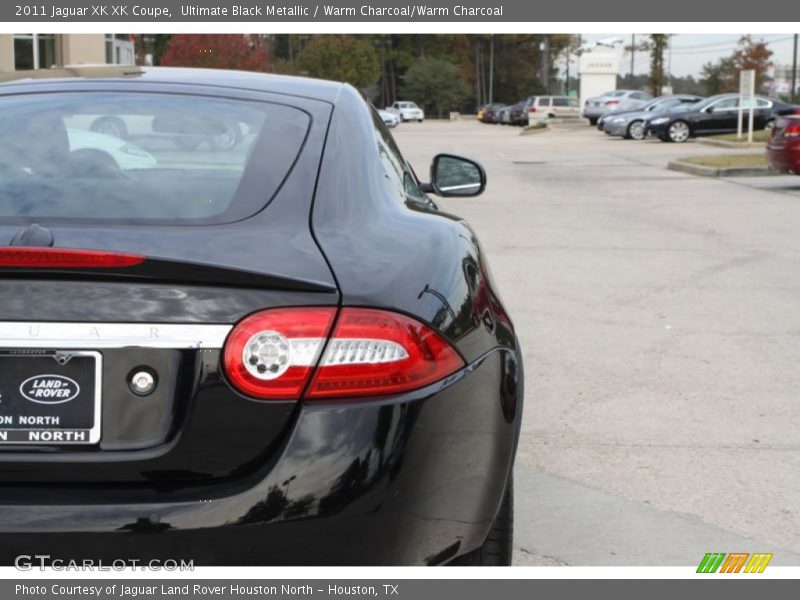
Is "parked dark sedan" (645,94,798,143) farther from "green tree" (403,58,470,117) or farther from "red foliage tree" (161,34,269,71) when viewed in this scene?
"green tree" (403,58,470,117)

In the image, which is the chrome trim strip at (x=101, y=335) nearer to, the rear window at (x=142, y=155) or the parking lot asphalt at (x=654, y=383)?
the rear window at (x=142, y=155)

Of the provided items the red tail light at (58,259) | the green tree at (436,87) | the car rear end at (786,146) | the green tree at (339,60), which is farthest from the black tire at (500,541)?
the green tree at (436,87)

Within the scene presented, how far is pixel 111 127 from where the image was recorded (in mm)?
3455

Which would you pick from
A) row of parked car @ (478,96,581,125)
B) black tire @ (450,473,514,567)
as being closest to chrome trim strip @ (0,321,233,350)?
black tire @ (450,473,514,567)

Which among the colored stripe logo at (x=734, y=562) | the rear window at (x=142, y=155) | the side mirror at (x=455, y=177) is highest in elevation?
the rear window at (x=142, y=155)

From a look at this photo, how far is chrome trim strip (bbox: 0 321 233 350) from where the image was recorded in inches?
94.0

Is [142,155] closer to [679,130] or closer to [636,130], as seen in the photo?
[679,130]

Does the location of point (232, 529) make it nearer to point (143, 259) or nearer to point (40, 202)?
point (143, 259)

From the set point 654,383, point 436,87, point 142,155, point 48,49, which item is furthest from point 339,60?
point 142,155

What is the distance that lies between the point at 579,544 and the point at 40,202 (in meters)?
2.10

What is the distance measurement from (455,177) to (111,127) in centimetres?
198

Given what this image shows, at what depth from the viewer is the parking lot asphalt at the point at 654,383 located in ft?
13.6

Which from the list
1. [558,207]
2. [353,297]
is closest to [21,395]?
[353,297]

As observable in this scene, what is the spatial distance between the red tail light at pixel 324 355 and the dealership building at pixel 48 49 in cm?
3364
